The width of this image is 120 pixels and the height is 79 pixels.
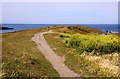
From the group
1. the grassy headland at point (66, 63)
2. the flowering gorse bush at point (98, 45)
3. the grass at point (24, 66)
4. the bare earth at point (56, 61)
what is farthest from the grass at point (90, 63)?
the grass at point (24, 66)

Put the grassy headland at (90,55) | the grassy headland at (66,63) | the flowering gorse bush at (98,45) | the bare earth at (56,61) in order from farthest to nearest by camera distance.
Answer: the flowering gorse bush at (98,45)
the grassy headland at (90,55)
the bare earth at (56,61)
the grassy headland at (66,63)

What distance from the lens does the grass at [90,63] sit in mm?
26469

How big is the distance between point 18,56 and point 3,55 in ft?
4.68

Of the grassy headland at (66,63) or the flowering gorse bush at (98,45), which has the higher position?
the flowering gorse bush at (98,45)

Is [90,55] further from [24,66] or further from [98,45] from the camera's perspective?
[24,66]

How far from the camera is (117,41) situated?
34.9 metres

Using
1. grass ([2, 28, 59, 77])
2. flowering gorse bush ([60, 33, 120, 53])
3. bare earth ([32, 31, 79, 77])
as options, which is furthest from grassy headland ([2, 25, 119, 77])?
flowering gorse bush ([60, 33, 120, 53])

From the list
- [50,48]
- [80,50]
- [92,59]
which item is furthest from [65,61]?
[50,48]

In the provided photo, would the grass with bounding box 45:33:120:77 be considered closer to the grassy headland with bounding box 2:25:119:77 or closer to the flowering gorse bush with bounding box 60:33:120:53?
the grassy headland with bounding box 2:25:119:77

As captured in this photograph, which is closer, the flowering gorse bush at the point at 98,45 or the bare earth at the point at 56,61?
the bare earth at the point at 56,61

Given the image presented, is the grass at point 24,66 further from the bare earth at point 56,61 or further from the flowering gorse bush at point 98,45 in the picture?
the flowering gorse bush at point 98,45

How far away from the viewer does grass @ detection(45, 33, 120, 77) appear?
2647 centimetres

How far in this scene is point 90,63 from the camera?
29641mm

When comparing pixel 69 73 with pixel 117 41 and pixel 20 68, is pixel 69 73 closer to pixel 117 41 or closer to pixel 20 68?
pixel 20 68
